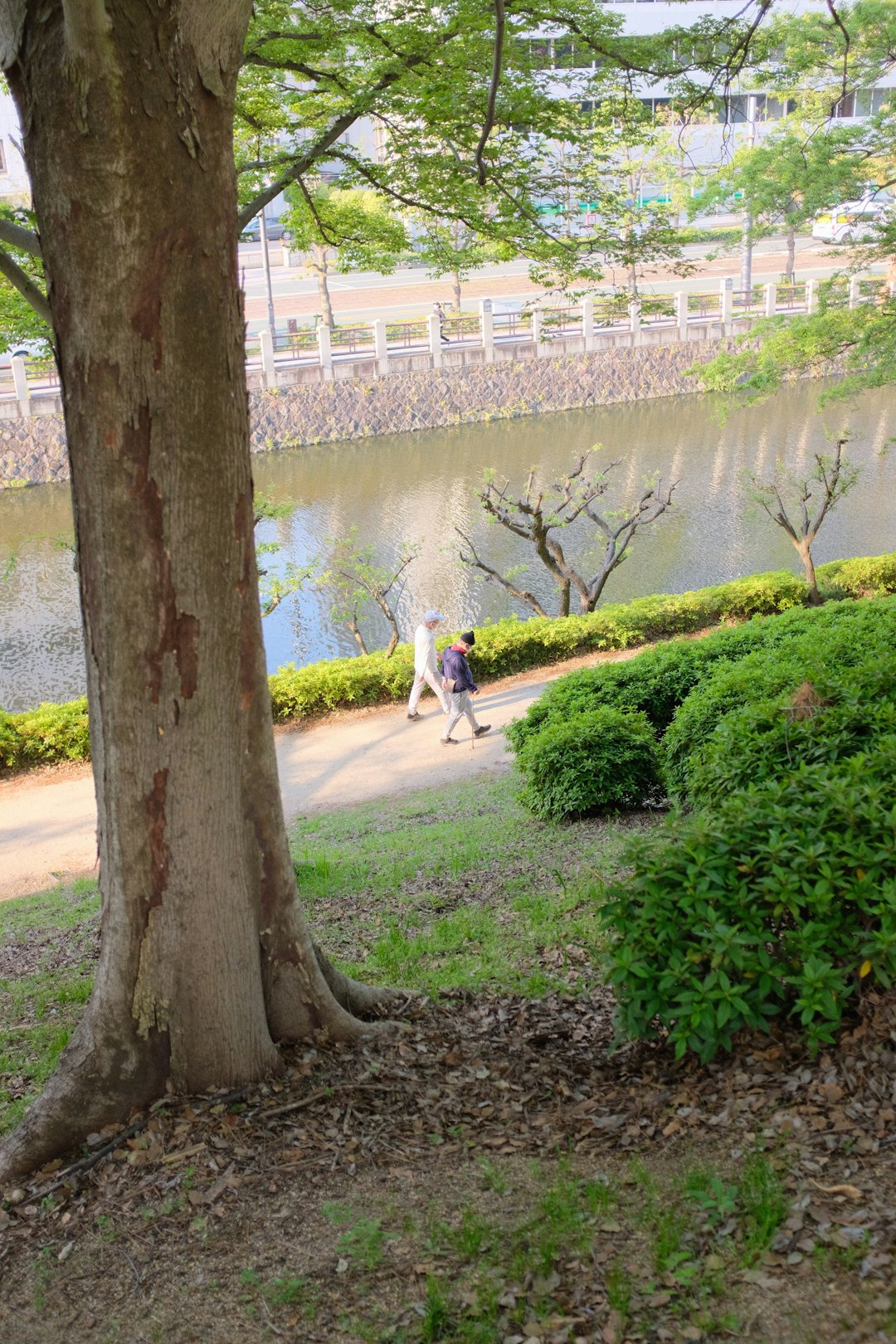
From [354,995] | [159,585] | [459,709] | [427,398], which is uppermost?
[427,398]

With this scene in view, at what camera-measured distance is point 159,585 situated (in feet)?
11.4

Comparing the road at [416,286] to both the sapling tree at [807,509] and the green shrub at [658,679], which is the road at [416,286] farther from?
the green shrub at [658,679]

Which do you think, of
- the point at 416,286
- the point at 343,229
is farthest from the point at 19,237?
the point at 416,286

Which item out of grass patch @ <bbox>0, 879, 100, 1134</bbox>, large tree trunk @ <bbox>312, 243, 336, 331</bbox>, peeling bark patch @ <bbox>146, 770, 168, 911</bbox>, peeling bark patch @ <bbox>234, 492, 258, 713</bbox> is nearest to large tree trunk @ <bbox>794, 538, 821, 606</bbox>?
grass patch @ <bbox>0, 879, 100, 1134</bbox>

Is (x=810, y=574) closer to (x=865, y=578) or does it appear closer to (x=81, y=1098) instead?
(x=865, y=578)

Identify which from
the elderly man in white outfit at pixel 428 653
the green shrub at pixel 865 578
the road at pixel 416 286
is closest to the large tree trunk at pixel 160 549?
the elderly man in white outfit at pixel 428 653

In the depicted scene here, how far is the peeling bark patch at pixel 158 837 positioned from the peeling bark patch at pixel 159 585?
285 millimetres

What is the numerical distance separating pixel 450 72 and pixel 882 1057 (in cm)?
802

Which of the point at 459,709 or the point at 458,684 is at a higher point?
the point at 458,684

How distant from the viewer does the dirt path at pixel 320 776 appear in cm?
1043

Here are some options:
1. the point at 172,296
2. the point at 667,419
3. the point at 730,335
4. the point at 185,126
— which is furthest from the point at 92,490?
the point at 730,335

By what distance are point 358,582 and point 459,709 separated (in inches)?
252

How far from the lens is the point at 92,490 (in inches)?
136

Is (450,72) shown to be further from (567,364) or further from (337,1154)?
(567,364)
